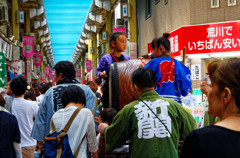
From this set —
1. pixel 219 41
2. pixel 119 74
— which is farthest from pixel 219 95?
pixel 219 41

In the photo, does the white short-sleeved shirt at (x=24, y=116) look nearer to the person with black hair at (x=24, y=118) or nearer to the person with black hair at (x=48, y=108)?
the person with black hair at (x=24, y=118)

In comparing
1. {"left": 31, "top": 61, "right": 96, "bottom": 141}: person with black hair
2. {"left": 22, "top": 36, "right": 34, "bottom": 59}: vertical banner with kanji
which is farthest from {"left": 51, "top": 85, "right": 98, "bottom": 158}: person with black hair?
{"left": 22, "top": 36, "right": 34, "bottom": 59}: vertical banner with kanji

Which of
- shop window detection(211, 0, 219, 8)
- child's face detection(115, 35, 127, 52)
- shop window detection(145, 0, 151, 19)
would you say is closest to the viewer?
child's face detection(115, 35, 127, 52)

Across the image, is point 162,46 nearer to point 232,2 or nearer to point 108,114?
point 108,114

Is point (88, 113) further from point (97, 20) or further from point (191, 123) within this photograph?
point (97, 20)

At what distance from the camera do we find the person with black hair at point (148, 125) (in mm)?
3027

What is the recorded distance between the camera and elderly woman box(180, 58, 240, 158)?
1.64 meters

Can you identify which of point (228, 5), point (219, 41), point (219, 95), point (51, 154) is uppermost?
point (228, 5)

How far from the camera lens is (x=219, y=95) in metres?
1.77

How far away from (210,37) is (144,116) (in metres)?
11.3

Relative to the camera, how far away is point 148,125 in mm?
3047

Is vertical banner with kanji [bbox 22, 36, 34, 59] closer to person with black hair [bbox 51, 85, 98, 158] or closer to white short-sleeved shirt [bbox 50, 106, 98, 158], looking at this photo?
person with black hair [bbox 51, 85, 98, 158]

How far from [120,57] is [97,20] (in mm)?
22973

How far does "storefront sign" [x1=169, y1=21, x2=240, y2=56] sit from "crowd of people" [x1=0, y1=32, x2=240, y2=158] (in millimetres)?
8514
